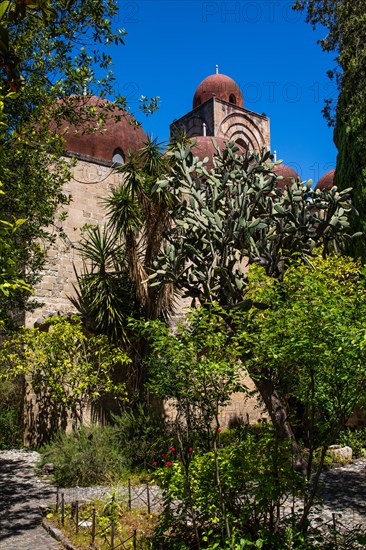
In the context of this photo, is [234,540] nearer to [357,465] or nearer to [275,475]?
[275,475]

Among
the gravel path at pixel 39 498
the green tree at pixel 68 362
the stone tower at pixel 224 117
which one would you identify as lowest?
the gravel path at pixel 39 498

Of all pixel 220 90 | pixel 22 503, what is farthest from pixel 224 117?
pixel 22 503

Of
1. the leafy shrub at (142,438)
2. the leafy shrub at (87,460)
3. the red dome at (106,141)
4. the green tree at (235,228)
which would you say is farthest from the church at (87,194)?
the leafy shrub at (87,460)

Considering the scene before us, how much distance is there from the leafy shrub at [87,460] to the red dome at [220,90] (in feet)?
88.8

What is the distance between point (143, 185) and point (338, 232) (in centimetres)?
438

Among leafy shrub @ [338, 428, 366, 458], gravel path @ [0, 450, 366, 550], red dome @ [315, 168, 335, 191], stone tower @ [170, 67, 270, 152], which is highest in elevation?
stone tower @ [170, 67, 270, 152]

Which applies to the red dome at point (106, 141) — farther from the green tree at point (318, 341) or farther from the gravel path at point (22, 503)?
the green tree at point (318, 341)

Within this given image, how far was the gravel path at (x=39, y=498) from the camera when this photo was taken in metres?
6.75

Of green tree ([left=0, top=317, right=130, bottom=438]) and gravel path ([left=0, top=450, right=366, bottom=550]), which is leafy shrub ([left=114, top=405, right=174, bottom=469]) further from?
Answer: gravel path ([left=0, top=450, right=366, bottom=550])

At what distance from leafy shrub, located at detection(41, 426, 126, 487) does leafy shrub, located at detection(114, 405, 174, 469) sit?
0.20m

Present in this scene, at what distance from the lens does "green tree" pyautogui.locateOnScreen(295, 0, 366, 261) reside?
12406 millimetres

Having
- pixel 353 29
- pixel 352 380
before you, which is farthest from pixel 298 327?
pixel 353 29

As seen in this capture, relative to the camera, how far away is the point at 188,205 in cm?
1085

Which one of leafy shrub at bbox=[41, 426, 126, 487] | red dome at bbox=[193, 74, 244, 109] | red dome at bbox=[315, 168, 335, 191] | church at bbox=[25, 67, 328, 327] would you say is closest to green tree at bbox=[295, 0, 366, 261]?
church at bbox=[25, 67, 328, 327]
